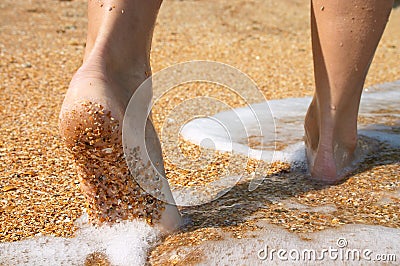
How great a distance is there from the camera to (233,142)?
84.7 inches

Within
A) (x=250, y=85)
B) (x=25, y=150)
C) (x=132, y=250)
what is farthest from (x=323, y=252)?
(x=250, y=85)

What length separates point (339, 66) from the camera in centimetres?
175

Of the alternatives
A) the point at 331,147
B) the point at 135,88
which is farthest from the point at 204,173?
the point at 135,88

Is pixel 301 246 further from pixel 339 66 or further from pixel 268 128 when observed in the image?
pixel 268 128

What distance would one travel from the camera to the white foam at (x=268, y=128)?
81.4 inches

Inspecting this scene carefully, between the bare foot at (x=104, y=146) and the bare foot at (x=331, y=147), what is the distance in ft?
1.84

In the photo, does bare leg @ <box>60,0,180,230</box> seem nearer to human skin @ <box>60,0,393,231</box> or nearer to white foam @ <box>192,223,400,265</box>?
human skin @ <box>60,0,393,231</box>

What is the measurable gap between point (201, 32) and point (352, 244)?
11.2 ft

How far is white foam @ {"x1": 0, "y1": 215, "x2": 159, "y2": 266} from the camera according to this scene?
134 centimetres

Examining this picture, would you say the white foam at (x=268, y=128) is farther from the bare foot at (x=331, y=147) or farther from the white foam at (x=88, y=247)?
the white foam at (x=88, y=247)

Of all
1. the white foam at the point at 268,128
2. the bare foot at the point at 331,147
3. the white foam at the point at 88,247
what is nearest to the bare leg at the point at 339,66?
the bare foot at the point at 331,147

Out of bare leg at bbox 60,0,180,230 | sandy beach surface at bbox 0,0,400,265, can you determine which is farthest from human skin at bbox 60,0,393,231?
sandy beach surface at bbox 0,0,400,265

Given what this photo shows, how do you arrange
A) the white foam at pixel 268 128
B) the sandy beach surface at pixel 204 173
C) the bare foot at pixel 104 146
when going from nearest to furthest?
the bare foot at pixel 104 146 → the sandy beach surface at pixel 204 173 → the white foam at pixel 268 128

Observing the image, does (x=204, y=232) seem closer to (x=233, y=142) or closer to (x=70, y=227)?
(x=70, y=227)
